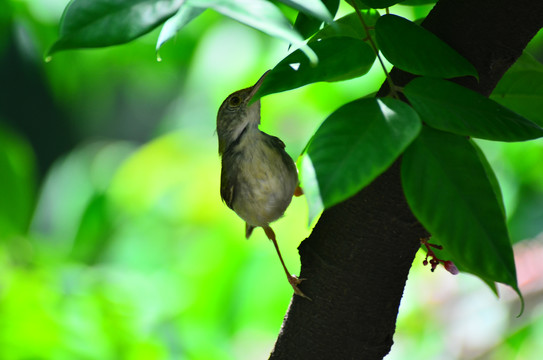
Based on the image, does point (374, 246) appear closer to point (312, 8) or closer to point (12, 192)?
point (312, 8)

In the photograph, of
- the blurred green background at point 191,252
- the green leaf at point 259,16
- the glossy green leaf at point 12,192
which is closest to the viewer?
the green leaf at point 259,16

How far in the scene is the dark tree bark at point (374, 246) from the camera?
0.51m

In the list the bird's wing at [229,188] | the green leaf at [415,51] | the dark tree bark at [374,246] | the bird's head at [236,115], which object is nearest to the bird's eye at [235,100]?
the bird's head at [236,115]

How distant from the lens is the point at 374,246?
527 millimetres

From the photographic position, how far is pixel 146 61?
8.43ft

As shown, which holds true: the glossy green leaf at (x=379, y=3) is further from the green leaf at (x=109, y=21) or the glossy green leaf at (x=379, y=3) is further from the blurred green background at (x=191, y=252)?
the blurred green background at (x=191, y=252)

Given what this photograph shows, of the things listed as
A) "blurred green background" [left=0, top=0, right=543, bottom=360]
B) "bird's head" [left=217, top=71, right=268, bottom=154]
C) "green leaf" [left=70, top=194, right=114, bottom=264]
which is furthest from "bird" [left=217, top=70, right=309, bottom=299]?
"green leaf" [left=70, top=194, right=114, bottom=264]

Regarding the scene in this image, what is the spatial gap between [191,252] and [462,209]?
1907 mm

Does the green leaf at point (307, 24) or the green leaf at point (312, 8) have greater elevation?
the green leaf at point (307, 24)

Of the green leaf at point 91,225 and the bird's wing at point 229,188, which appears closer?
the bird's wing at point 229,188

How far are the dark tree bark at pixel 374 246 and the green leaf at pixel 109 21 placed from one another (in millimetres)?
238

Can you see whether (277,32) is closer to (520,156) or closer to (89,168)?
(520,156)

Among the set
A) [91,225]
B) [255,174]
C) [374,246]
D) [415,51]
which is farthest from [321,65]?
[91,225]

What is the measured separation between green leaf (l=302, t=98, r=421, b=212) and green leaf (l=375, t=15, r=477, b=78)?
0.05 m
